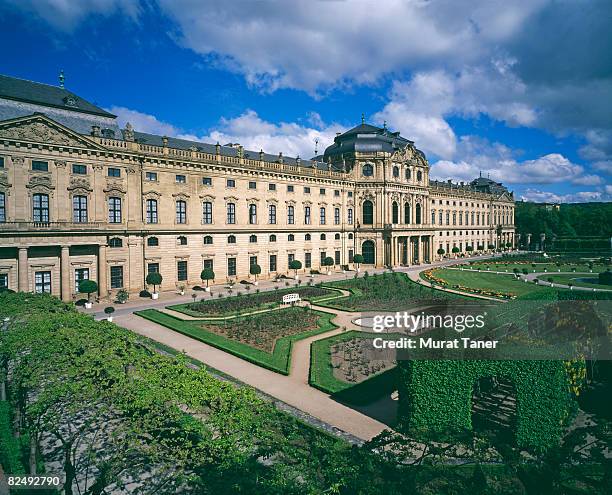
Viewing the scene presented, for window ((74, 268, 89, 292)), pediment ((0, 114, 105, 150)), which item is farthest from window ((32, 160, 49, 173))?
window ((74, 268, 89, 292))

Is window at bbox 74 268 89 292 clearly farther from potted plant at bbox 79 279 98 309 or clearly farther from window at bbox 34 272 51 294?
window at bbox 34 272 51 294

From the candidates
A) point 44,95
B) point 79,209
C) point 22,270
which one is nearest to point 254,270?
point 79,209

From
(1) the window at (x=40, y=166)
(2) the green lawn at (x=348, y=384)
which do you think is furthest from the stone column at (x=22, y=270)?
(2) the green lawn at (x=348, y=384)

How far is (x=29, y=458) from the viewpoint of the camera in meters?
10.7

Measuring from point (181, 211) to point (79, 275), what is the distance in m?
11.6

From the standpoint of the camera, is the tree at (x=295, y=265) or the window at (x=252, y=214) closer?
the window at (x=252, y=214)

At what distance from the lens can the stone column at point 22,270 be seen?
30.9 m

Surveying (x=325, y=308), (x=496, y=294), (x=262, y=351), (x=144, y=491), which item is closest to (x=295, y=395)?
(x=262, y=351)

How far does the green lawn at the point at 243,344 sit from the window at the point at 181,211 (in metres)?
12.6

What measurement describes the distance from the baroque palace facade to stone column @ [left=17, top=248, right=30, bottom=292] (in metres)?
0.08

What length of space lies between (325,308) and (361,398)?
16749mm

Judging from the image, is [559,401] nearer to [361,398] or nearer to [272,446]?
[361,398]

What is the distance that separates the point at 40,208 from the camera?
107ft

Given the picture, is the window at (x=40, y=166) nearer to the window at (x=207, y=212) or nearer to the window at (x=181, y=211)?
the window at (x=181, y=211)
